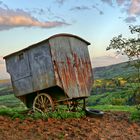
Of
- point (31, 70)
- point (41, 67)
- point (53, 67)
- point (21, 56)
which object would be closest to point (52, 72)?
point (53, 67)

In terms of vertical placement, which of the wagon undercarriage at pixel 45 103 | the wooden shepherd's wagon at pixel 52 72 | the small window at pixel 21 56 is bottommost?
the wagon undercarriage at pixel 45 103

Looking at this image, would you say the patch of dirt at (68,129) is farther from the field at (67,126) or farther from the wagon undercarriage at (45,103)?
the wagon undercarriage at (45,103)

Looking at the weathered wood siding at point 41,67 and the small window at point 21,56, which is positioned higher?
the small window at point 21,56

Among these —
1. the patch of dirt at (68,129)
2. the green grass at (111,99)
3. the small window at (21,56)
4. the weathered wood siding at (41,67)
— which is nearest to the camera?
the patch of dirt at (68,129)

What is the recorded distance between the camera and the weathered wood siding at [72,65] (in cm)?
1888

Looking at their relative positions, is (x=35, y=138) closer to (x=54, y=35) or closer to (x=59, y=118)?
(x=59, y=118)

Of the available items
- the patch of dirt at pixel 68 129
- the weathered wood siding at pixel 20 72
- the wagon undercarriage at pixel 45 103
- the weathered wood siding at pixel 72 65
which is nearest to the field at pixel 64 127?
the patch of dirt at pixel 68 129

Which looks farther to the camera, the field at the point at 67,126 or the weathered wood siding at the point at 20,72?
the weathered wood siding at the point at 20,72

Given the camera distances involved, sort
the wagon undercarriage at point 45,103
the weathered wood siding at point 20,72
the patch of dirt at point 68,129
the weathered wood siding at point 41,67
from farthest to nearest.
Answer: the weathered wood siding at point 20,72 → the wagon undercarriage at point 45,103 → the weathered wood siding at point 41,67 → the patch of dirt at point 68,129

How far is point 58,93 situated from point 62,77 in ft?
4.01

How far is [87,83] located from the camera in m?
21.0

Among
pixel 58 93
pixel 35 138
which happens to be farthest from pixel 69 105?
pixel 35 138

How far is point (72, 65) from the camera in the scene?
65.4 ft

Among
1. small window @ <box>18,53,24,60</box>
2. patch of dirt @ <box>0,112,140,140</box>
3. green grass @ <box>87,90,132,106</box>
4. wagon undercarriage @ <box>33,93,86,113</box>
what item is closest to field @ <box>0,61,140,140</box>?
patch of dirt @ <box>0,112,140,140</box>
